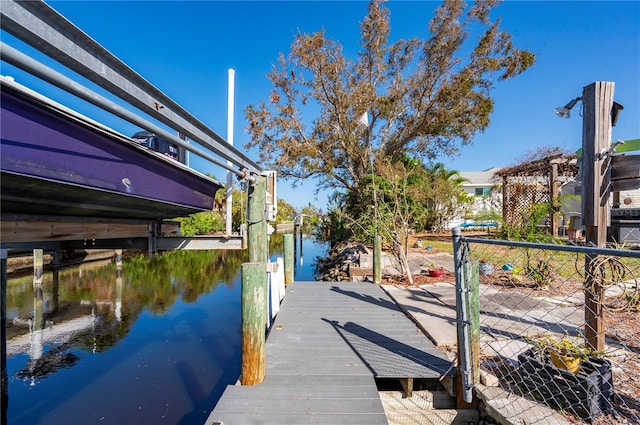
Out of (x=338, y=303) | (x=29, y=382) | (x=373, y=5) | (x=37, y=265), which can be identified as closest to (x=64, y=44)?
(x=338, y=303)

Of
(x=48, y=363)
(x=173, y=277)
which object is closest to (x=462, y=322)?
(x=48, y=363)

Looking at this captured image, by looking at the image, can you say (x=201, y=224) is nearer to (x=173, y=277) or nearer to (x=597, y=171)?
(x=173, y=277)

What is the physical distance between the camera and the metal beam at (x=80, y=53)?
0.97m

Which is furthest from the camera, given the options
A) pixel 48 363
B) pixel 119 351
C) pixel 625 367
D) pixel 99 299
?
pixel 99 299

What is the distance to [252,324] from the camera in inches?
105

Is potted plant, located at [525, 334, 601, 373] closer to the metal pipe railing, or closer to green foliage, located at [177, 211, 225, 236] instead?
the metal pipe railing

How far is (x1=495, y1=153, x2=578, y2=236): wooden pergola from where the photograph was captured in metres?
10.6

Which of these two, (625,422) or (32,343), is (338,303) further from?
(32,343)

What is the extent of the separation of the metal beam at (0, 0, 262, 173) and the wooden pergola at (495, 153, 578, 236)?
1112 cm

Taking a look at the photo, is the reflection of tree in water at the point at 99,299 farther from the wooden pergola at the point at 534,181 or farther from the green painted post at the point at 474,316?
the wooden pergola at the point at 534,181

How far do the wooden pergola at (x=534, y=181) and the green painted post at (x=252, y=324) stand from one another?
32.9 ft

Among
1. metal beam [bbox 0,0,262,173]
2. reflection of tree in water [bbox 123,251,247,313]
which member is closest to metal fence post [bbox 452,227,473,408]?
metal beam [bbox 0,0,262,173]

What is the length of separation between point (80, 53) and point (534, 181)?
14.0 m

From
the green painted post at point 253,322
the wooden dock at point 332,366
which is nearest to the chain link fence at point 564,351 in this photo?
the wooden dock at point 332,366
